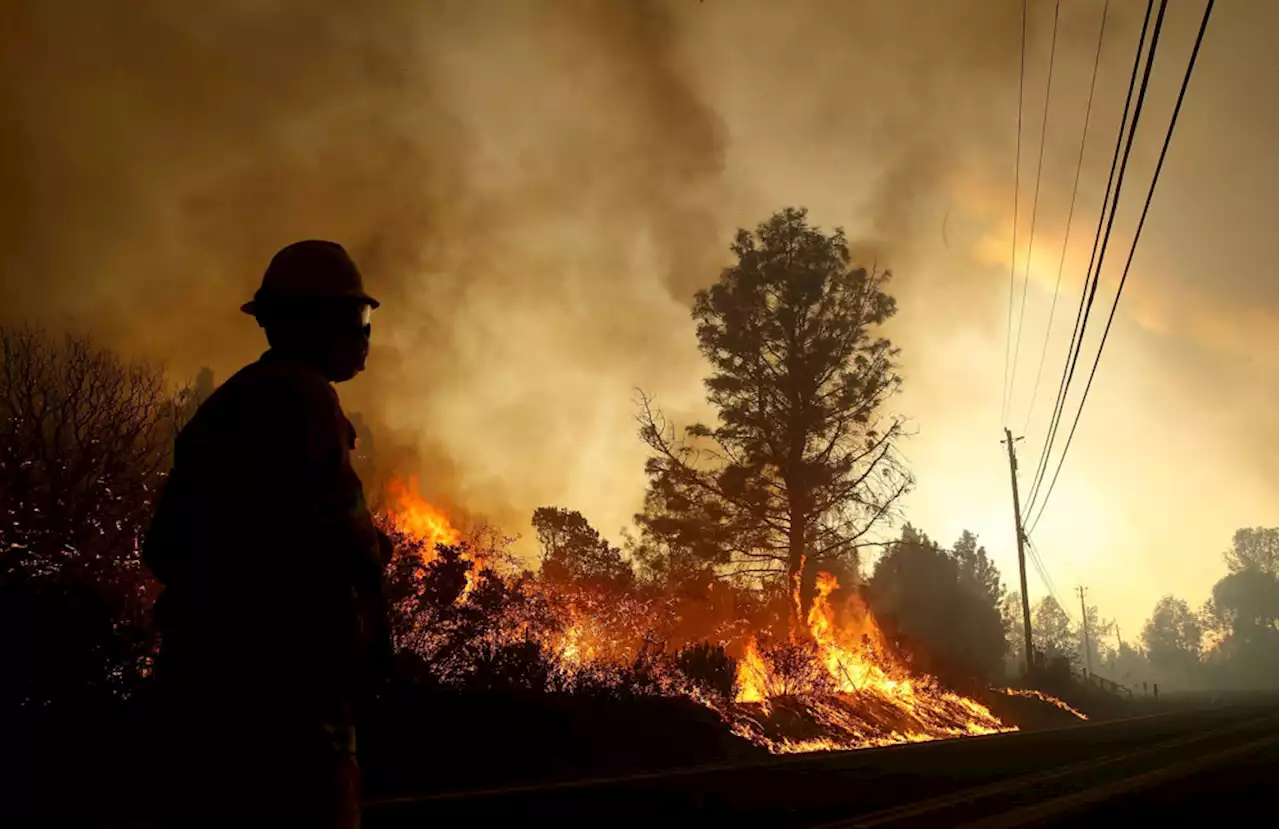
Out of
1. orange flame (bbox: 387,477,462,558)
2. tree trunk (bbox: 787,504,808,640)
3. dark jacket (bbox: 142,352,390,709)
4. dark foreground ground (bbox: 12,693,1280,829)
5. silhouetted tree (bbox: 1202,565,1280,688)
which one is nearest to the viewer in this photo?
dark jacket (bbox: 142,352,390,709)

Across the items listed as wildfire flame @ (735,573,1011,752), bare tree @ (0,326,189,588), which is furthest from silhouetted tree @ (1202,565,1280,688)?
bare tree @ (0,326,189,588)

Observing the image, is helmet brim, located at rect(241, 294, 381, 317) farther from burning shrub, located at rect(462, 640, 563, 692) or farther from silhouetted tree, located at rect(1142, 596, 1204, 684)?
silhouetted tree, located at rect(1142, 596, 1204, 684)

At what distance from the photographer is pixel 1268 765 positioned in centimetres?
1085

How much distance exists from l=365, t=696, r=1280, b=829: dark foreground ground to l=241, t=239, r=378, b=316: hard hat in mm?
4389

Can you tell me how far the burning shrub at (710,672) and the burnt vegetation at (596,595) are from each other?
5 cm

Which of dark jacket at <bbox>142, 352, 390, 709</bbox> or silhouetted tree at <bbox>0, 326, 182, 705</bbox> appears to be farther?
silhouetted tree at <bbox>0, 326, 182, 705</bbox>

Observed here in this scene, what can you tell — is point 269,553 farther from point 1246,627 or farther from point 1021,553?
point 1246,627

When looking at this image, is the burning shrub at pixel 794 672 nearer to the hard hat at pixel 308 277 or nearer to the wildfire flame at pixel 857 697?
the wildfire flame at pixel 857 697

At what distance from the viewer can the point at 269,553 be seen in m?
1.69

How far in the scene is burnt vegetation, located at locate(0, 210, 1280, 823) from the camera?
8047mm

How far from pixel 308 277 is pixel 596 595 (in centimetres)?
2423

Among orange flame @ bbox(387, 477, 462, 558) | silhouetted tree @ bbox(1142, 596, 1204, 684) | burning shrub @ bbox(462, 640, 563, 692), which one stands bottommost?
silhouetted tree @ bbox(1142, 596, 1204, 684)

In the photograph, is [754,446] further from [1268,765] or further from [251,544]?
[251,544]

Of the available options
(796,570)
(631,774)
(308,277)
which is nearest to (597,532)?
(796,570)
